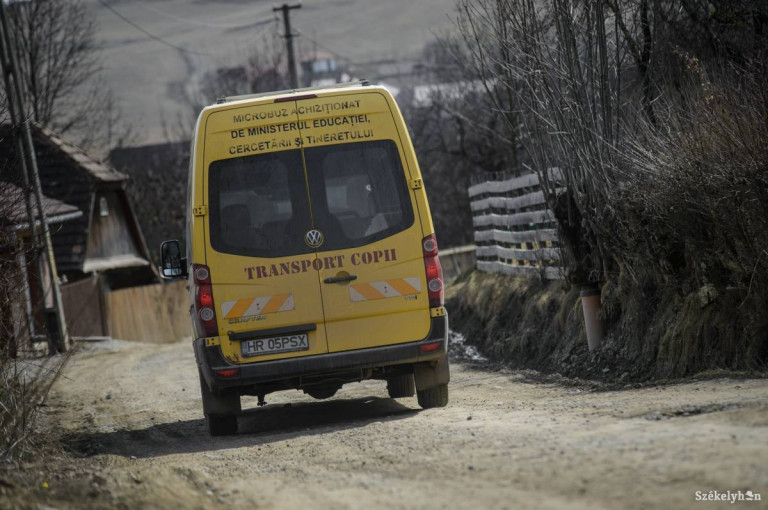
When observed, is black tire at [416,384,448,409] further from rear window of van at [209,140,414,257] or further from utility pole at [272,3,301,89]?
utility pole at [272,3,301,89]

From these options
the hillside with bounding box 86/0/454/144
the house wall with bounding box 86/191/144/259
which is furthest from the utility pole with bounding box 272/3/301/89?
the hillside with bounding box 86/0/454/144

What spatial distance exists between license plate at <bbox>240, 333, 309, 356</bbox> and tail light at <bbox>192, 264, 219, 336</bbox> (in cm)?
31

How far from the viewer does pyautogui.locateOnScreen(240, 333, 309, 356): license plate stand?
8664 millimetres

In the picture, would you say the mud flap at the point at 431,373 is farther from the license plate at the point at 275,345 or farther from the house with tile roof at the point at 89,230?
the house with tile roof at the point at 89,230

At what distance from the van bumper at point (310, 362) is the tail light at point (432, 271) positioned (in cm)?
17

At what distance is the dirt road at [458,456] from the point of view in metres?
5.25

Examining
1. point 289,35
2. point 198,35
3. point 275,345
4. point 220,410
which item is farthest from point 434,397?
point 198,35

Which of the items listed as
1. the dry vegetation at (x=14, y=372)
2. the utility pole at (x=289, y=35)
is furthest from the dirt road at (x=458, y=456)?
the utility pole at (x=289, y=35)

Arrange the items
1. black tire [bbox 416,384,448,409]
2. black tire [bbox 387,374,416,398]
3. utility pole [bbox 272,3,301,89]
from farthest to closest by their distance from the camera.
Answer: utility pole [bbox 272,3,301,89] < black tire [bbox 387,374,416,398] < black tire [bbox 416,384,448,409]

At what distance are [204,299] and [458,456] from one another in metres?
3.00

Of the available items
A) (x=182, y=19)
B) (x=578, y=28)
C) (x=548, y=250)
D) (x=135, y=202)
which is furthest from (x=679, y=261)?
(x=182, y=19)

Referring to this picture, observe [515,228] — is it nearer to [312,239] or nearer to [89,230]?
[312,239]

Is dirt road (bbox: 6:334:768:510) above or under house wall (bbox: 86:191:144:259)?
under

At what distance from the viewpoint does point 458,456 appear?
253 inches
